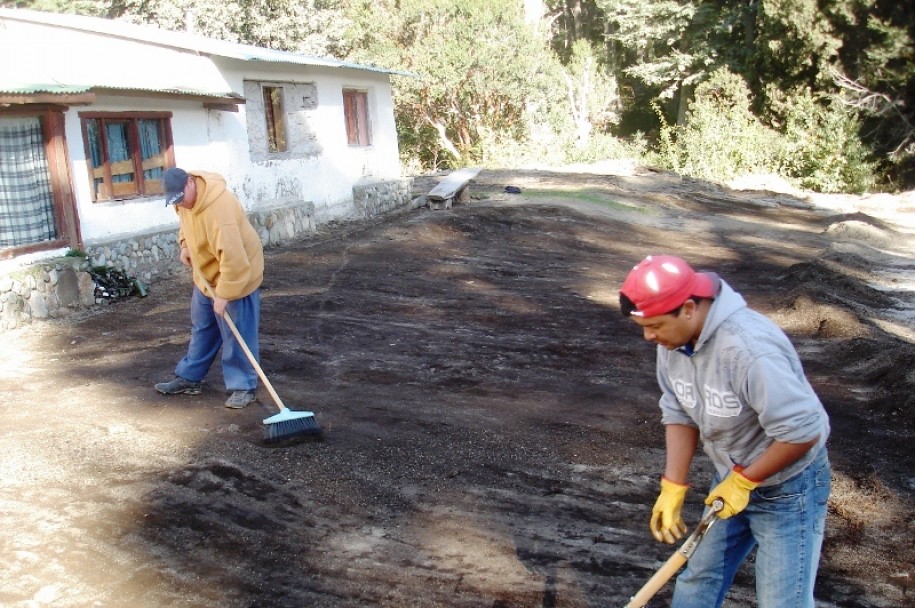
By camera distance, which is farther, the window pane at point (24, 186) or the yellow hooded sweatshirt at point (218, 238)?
the window pane at point (24, 186)

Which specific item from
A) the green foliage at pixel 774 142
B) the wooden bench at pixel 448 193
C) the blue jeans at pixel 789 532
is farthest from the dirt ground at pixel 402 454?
the green foliage at pixel 774 142

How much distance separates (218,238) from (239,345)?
85cm

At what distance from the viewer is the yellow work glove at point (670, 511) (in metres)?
3.10

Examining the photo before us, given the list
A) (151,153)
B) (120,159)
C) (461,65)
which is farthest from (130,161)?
(461,65)

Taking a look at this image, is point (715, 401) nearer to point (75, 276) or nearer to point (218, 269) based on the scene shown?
point (218, 269)

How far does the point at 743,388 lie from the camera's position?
2691 millimetres

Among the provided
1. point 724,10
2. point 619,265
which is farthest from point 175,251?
point 724,10

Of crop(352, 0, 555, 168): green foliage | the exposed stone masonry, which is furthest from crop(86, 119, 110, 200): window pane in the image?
crop(352, 0, 555, 168): green foliage

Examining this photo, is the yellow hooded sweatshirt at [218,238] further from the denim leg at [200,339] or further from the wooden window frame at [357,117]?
the wooden window frame at [357,117]

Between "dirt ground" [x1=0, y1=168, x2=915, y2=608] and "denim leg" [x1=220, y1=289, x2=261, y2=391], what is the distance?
8.5 inches

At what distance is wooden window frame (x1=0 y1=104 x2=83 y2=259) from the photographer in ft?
36.5

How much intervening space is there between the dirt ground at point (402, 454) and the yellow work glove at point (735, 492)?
1.45 meters

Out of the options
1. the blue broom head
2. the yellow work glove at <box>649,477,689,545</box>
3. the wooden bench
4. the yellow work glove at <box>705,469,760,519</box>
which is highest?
the wooden bench

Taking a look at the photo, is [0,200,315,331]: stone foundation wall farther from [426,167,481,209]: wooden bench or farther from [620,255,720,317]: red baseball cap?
[620,255,720,317]: red baseball cap
